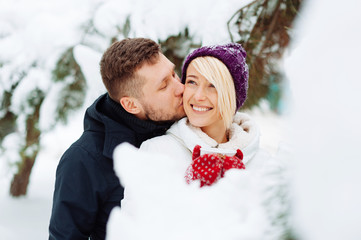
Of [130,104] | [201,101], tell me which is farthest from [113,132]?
[201,101]

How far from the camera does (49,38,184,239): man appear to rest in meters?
1.38

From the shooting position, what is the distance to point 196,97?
4.13 feet

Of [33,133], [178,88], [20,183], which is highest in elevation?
[178,88]

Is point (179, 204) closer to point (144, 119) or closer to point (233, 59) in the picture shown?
point (233, 59)

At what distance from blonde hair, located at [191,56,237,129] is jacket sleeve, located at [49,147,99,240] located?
59 centimetres

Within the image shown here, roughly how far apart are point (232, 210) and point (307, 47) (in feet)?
0.73

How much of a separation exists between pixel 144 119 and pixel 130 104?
0.32ft

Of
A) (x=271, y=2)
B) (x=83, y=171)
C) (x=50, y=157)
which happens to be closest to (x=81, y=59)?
(x=83, y=171)

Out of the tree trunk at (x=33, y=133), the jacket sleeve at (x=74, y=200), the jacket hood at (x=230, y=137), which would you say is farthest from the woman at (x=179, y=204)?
the tree trunk at (x=33, y=133)

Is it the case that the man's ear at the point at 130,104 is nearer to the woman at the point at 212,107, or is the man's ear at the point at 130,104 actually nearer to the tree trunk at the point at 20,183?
the woman at the point at 212,107

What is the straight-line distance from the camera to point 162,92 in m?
1.43

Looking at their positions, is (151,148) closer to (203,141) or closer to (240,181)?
(203,141)

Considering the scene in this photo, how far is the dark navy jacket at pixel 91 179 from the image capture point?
4.49 ft

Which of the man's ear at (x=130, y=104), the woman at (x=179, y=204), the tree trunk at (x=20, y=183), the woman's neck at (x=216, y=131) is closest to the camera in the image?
the woman at (x=179, y=204)
